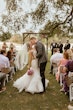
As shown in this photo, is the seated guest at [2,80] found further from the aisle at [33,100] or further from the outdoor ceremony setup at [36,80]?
the aisle at [33,100]

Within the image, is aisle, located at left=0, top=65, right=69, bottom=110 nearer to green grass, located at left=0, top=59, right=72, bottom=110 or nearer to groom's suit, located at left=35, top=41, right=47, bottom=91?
green grass, located at left=0, top=59, right=72, bottom=110

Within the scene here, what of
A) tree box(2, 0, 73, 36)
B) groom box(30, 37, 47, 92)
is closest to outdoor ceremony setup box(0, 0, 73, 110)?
groom box(30, 37, 47, 92)

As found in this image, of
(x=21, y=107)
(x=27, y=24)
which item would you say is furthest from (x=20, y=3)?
(x=21, y=107)

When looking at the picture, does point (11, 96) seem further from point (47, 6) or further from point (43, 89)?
point (47, 6)

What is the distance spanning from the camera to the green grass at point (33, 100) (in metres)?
7.08

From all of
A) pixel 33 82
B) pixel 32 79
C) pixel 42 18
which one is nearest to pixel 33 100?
pixel 33 82

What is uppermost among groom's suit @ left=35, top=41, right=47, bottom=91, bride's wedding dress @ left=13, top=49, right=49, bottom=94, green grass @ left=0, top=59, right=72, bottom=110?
groom's suit @ left=35, top=41, right=47, bottom=91

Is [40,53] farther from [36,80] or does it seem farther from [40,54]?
[36,80]

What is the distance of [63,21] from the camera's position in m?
23.6

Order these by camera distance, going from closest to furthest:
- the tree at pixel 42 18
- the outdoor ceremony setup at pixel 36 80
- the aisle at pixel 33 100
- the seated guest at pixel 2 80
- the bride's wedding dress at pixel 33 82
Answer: the aisle at pixel 33 100 < the outdoor ceremony setup at pixel 36 80 < the seated guest at pixel 2 80 < the bride's wedding dress at pixel 33 82 < the tree at pixel 42 18

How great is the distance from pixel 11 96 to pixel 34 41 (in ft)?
5.74

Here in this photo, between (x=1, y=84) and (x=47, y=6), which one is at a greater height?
(x=47, y=6)

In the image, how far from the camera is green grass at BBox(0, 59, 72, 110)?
7.08 m

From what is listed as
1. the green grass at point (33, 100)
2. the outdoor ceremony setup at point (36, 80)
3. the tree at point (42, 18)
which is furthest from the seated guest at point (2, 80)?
the tree at point (42, 18)
